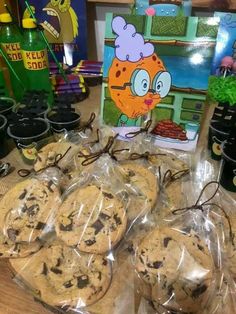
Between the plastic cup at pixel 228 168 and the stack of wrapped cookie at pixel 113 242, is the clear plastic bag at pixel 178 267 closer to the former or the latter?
the stack of wrapped cookie at pixel 113 242

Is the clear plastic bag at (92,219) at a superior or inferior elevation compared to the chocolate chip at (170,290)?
superior

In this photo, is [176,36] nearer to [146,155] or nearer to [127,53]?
[127,53]

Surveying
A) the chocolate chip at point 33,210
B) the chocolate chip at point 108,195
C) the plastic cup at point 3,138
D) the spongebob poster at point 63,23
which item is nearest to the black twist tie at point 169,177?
the chocolate chip at point 108,195

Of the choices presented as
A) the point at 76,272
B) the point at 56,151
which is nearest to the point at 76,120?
the point at 56,151

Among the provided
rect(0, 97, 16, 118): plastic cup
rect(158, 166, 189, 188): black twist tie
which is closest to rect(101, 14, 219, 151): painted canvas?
rect(158, 166, 189, 188): black twist tie

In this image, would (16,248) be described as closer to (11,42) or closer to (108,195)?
(108,195)
